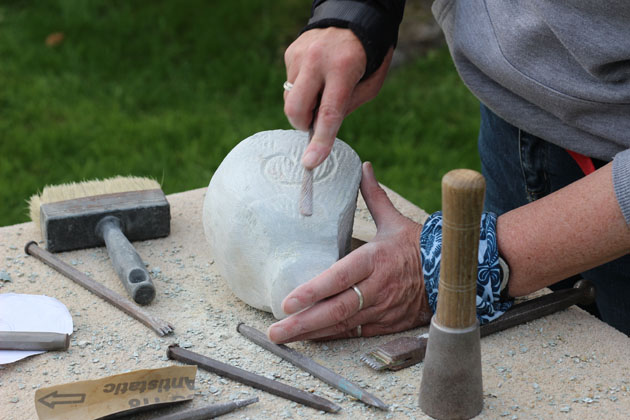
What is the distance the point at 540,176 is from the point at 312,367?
0.71 metres

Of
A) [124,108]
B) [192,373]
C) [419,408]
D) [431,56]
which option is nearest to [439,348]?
[419,408]

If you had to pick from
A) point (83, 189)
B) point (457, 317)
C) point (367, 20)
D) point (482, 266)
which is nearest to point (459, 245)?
point (457, 317)

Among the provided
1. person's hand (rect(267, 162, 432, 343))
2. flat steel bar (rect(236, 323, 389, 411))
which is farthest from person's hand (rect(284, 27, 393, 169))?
flat steel bar (rect(236, 323, 389, 411))

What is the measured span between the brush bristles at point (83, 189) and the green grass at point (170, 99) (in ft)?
3.32

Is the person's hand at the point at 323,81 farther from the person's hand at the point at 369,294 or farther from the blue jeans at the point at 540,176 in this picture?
the blue jeans at the point at 540,176

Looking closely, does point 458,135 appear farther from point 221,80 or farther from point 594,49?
point 594,49

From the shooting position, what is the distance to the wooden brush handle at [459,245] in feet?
3.84

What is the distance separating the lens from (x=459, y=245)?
3.96ft

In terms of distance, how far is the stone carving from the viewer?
1.63 metres

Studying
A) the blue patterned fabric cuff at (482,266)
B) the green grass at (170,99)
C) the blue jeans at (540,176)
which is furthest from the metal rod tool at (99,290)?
the green grass at (170,99)

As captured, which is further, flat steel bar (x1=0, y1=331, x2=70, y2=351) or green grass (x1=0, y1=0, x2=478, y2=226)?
green grass (x1=0, y1=0, x2=478, y2=226)

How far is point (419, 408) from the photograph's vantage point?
139 cm

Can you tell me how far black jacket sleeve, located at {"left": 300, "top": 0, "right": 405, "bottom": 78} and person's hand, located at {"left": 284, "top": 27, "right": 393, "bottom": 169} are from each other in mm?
19

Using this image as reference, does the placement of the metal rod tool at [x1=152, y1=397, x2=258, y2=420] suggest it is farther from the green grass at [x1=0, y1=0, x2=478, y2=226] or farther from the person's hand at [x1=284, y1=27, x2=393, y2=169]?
the green grass at [x1=0, y1=0, x2=478, y2=226]
